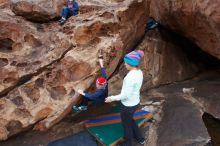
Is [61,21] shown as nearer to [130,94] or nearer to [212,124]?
[130,94]

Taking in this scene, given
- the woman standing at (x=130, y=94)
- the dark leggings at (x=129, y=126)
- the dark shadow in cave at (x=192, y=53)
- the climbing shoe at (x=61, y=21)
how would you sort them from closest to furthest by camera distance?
the woman standing at (x=130, y=94)
the dark leggings at (x=129, y=126)
the climbing shoe at (x=61, y=21)
the dark shadow in cave at (x=192, y=53)

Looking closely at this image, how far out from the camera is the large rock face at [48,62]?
502 cm

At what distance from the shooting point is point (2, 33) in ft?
17.1

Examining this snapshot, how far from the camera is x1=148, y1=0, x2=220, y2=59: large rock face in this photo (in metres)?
5.70

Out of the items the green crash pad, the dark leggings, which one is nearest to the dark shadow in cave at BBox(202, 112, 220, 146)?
the green crash pad

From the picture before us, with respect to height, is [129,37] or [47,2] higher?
[47,2]

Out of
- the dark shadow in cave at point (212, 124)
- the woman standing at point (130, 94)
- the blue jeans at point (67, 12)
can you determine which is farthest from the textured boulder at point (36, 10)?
the dark shadow in cave at point (212, 124)

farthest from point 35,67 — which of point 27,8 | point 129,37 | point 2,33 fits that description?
point 129,37

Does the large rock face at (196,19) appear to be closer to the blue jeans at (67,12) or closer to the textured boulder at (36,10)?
the blue jeans at (67,12)

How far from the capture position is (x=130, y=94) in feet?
14.3

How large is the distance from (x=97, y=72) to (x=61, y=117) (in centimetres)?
86

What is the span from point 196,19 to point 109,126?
2.44 meters

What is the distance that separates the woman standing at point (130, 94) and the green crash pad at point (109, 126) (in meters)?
0.22

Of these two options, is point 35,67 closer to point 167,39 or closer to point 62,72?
point 62,72
